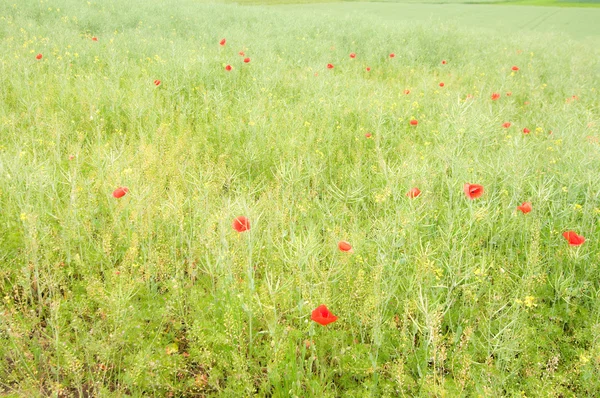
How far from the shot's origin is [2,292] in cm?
217

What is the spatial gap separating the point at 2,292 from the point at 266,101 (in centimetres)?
356

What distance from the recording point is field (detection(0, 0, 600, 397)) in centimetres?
182

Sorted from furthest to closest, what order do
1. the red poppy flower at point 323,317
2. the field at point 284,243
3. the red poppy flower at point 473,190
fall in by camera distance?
1. the red poppy flower at point 473,190
2. the field at point 284,243
3. the red poppy flower at point 323,317

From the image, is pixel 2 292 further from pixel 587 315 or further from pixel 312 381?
pixel 587 315

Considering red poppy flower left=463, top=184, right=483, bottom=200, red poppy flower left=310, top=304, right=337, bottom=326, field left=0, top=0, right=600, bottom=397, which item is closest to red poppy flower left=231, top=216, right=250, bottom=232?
field left=0, top=0, right=600, bottom=397

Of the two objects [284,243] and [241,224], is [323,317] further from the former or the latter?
[284,243]

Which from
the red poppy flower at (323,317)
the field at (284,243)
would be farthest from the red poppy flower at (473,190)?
the red poppy flower at (323,317)

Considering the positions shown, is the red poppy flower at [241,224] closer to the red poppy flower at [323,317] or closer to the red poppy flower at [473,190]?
the red poppy flower at [323,317]

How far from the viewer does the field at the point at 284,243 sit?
1822 millimetres

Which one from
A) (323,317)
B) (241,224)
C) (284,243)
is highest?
(241,224)

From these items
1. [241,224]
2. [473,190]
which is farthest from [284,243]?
[473,190]

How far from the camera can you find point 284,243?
2.60 meters

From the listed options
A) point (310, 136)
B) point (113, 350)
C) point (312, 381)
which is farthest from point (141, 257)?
point (310, 136)

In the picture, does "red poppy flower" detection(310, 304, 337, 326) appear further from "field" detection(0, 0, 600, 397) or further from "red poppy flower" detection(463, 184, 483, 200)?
"red poppy flower" detection(463, 184, 483, 200)
